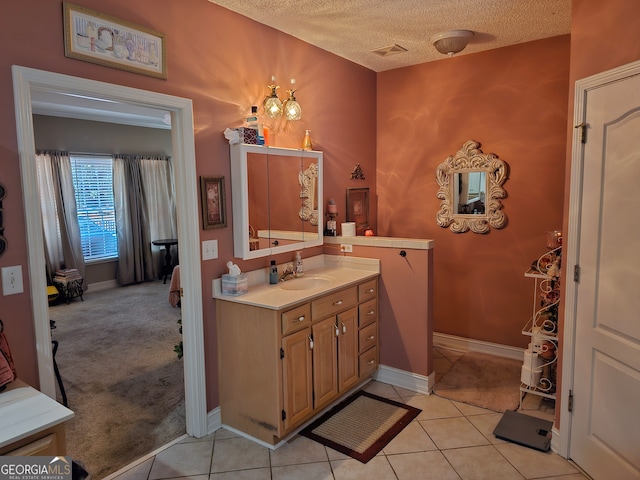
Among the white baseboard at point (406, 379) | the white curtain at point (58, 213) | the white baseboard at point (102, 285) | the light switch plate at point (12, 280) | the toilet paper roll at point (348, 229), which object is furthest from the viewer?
the white baseboard at point (102, 285)

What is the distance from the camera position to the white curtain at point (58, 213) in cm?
609

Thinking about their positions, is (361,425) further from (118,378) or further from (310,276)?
(118,378)

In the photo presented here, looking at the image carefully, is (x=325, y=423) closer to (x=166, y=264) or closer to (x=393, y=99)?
(x=393, y=99)

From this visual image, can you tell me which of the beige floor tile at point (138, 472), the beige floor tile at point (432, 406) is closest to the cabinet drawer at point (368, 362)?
the beige floor tile at point (432, 406)

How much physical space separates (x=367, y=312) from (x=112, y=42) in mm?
2337

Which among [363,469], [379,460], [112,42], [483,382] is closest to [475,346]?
[483,382]

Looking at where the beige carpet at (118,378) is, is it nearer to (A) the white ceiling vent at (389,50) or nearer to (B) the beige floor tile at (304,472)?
(B) the beige floor tile at (304,472)

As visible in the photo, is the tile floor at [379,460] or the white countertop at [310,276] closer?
the tile floor at [379,460]

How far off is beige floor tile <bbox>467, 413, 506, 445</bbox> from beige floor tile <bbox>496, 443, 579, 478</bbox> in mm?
83

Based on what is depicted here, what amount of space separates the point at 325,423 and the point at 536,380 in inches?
57.3

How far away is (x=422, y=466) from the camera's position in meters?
2.40

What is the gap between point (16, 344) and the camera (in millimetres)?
1893

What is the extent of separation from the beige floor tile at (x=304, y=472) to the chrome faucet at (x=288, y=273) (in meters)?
1.23

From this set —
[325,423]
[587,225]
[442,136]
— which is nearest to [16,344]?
[325,423]
